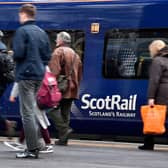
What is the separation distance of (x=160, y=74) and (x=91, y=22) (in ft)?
10.4

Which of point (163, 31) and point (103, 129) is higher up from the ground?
point (163, 31)

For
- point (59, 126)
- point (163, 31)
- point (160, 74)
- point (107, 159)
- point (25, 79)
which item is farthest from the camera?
point (163, 31)

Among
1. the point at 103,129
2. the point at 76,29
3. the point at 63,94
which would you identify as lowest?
the point at 103,129

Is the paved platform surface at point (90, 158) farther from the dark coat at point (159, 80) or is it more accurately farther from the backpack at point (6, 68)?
the backpack at point (6, 68)

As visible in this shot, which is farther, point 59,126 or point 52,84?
point 59,126

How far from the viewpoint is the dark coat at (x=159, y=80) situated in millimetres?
9781

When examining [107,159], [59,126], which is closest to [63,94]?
[59,126]

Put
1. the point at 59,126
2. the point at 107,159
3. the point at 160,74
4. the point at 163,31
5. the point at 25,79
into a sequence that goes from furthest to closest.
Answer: the point at 163,31 < the point at 59,126 < the point at 160,74 < the point at 107,159 < the point at 25,79

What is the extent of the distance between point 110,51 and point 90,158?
4.02 meters

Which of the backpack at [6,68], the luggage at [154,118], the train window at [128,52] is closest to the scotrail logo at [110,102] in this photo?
the train window at [128,52]

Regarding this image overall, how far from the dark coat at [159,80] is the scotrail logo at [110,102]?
2310 millimetres

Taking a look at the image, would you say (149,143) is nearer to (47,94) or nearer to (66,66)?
(66,66)

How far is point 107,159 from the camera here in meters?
8.86

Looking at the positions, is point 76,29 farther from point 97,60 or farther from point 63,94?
point 63,94
